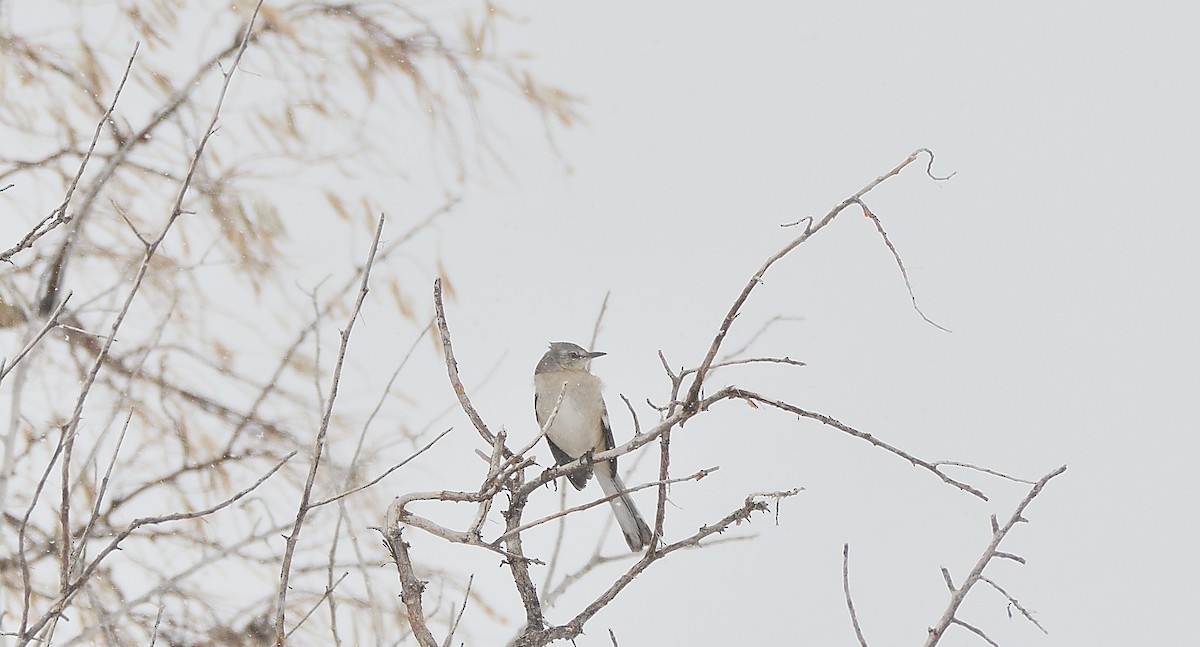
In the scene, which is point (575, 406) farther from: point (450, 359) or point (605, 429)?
point (450, 359)

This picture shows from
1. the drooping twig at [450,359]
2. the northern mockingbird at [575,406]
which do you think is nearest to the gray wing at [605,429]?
the northern mockingbird at [575,406]

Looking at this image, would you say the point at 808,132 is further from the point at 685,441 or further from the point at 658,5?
the point at 685,441

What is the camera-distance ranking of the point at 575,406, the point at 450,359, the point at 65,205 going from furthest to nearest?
1. the point at 575,406
2. the point at 450,359
3. the point at 65,205

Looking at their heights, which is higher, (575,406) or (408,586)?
(575,406)

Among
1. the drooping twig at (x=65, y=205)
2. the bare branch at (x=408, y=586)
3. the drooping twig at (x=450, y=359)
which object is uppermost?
the drooping twig at (x=65, y=205)

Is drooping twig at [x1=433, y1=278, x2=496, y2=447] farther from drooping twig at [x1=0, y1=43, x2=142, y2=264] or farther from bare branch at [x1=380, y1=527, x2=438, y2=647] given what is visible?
drooping twig at [x1=0, y1=43, x2=142, y2=264]

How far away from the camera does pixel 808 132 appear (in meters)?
4.25

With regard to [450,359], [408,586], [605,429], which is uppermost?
[605,429]

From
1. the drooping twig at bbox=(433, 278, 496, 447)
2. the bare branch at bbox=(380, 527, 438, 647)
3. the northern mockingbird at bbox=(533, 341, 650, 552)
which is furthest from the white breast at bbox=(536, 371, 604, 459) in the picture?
the bare branch at bbox=(380, 527, 438, 647)

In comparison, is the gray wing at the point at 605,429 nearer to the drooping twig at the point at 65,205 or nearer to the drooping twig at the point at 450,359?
the drooping twig at the point at 450,359

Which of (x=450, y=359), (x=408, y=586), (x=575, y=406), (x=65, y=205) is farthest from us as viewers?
(x=575, y=406)

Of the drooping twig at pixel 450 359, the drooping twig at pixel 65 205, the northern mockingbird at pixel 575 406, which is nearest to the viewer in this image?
the drooping twig at pixel 65 205

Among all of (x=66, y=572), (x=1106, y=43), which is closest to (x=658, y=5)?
(x=1106, y=43)

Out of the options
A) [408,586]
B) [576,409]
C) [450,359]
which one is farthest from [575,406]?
[408,586]
